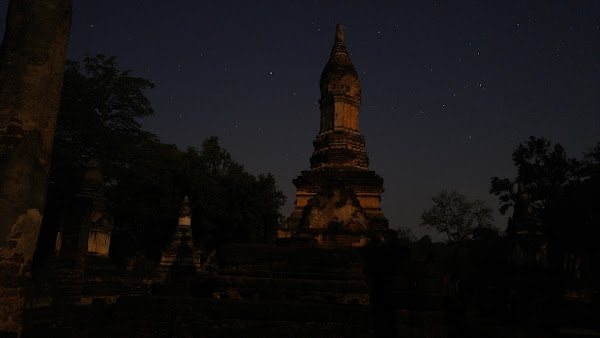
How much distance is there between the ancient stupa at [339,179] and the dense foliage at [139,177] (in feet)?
6.70

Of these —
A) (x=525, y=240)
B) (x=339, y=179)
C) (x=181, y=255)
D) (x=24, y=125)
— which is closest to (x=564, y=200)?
(x=525, y=240)

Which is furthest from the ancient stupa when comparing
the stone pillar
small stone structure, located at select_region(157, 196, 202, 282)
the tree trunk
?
the tree trunk

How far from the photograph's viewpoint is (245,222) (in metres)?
30.6

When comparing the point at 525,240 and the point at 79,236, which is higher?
the point at 525,240

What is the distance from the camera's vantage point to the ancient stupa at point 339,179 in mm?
17875

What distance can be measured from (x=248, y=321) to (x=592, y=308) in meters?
13.4

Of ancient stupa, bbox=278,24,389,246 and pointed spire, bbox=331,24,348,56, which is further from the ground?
pointed spire, bbox=331,24,348,56

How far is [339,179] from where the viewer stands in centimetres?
2008

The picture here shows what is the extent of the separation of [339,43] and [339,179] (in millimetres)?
7931

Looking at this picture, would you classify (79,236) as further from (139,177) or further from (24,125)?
(139,177)

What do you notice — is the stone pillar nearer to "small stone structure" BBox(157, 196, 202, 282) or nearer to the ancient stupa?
"small stone structure" BBox(157, 196, 202, 282)

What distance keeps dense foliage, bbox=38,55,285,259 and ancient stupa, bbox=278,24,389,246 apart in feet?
6.70

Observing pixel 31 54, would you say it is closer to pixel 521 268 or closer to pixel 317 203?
pixel 317 203

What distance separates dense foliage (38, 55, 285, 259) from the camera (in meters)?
22.5
